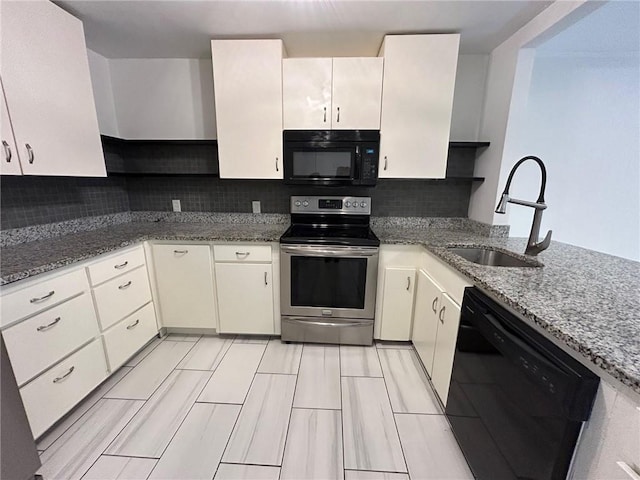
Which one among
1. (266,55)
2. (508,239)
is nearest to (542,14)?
(508,239)

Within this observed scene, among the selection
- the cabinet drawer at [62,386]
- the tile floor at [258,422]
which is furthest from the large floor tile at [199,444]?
the cabinet drawer at [62,386]

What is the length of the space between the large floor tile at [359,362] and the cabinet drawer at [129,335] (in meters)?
1.50

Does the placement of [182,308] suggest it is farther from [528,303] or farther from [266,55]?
[528,303]

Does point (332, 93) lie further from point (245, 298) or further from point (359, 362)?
point (359, 362)

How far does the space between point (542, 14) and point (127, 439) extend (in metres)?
3.31

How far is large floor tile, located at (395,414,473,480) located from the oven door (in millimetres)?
738

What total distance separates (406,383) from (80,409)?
78.9 inches

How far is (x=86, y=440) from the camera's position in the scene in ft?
4.43

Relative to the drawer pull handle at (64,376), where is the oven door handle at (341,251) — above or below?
above

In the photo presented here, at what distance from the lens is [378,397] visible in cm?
163

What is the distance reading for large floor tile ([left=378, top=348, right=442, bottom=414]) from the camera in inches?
61.7

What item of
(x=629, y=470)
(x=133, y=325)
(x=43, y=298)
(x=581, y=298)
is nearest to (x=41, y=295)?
(x=43, y=298)

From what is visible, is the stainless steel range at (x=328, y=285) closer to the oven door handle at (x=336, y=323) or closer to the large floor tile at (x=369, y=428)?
the oven door handle at (x=336, y=323)

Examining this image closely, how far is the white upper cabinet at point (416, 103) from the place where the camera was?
1.81 m
